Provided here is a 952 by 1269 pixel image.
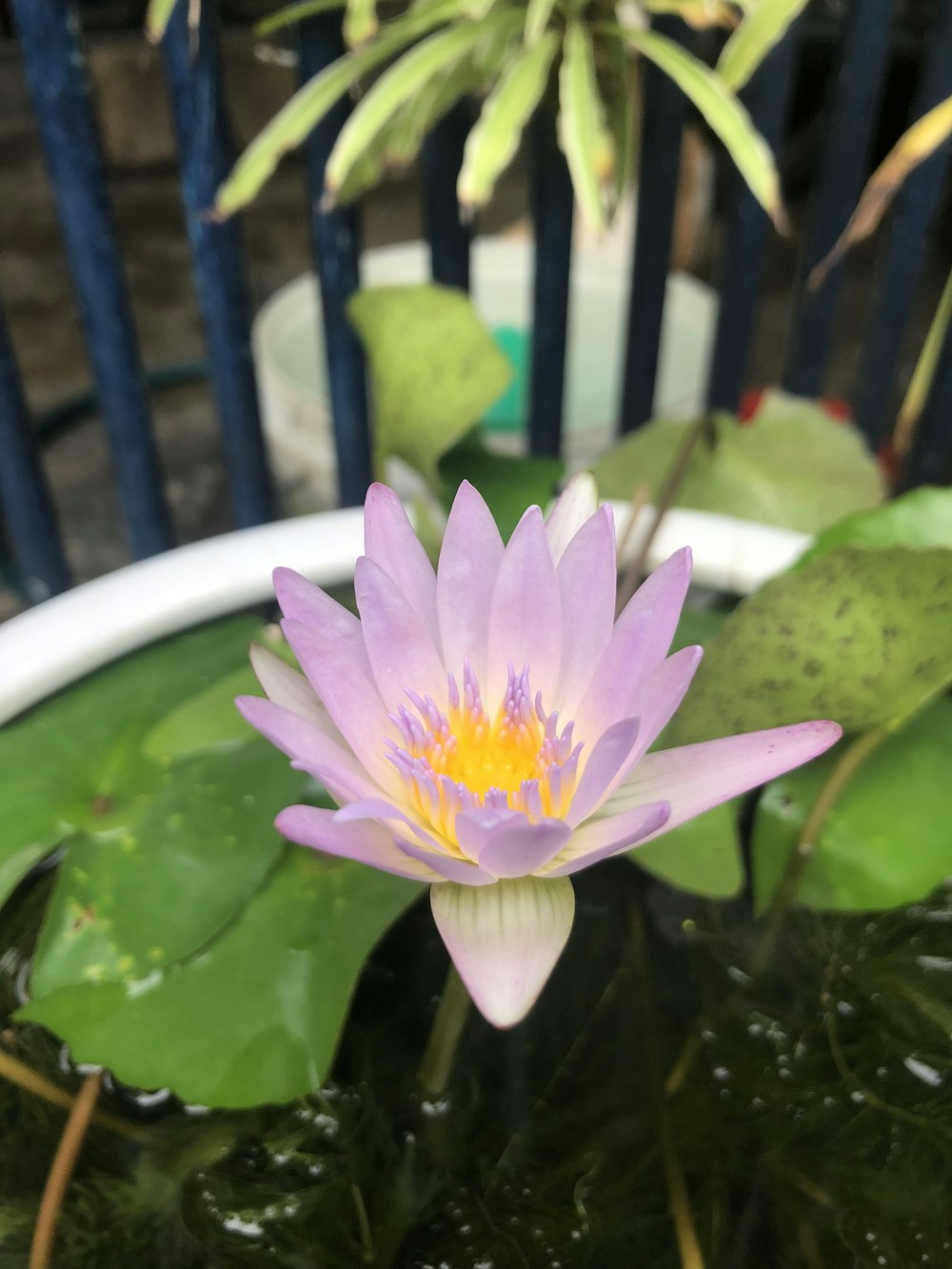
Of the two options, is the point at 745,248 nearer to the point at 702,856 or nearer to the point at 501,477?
the point at 501,477

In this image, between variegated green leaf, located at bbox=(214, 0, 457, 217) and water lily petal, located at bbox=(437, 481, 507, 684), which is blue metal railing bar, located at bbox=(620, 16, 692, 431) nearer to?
variegated green leaf, located at bbox=(214, 0, 457, 217)

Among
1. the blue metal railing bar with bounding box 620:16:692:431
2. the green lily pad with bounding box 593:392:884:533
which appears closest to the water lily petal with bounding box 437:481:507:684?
the green lily pad with bounding box 593:392:884:533

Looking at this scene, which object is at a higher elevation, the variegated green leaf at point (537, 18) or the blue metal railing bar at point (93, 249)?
the variegated green leaf at point (537, 18)

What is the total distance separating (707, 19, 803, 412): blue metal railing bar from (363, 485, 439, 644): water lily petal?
0.49 metres

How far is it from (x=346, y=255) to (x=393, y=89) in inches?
4.5

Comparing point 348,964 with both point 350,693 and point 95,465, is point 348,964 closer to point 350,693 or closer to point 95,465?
point 350,693

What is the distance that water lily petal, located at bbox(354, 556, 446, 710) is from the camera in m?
0.25

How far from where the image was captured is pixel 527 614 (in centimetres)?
26

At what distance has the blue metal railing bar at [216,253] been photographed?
0.51 m

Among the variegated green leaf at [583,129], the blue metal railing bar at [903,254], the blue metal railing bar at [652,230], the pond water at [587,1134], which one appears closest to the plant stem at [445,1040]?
the pond water at [587,1134]

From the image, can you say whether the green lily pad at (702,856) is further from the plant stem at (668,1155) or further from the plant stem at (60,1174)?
the plant stem at (60,1174)

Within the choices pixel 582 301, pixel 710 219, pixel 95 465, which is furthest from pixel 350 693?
pixel 710 219

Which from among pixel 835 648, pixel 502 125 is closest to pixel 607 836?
pixel 835 648

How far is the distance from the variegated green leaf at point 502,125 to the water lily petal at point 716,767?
357mm
